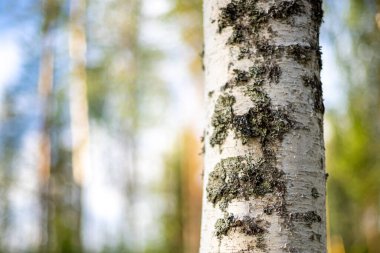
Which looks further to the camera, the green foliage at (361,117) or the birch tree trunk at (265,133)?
the green foliage at (361,117)

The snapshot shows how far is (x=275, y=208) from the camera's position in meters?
0.81

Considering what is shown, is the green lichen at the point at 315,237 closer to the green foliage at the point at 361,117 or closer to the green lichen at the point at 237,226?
the green lichen at the point at 237,226

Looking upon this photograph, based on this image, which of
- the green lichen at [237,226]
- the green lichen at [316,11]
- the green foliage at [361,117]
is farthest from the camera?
the green foliage at [361,117]

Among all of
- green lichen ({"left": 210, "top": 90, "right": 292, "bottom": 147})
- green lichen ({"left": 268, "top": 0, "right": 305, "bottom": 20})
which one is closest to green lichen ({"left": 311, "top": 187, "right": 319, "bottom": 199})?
green lichen ({"left": 210, "top": 90, "right": 292, "bottom": 147})

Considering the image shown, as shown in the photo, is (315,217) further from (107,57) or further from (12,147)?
(12,147)

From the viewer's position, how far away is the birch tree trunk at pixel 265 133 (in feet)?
2.68

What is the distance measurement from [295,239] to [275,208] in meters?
0.06

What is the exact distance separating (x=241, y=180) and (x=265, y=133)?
87 millimetres

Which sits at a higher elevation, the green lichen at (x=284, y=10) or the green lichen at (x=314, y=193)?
the green lichen at (x=284, y=10)

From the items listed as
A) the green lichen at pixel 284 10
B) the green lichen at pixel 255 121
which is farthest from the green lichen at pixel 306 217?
the green lichen at pixel 284 10

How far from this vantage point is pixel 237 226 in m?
0.82

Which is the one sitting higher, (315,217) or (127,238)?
(315,217)

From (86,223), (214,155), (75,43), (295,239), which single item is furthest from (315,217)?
(86,223)

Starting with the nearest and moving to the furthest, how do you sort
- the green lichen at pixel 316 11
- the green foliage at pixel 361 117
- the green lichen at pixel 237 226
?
the green lichen at pixel 237 226
the green lichen at pixel 316 11
the green foliage at pixel 361 117
